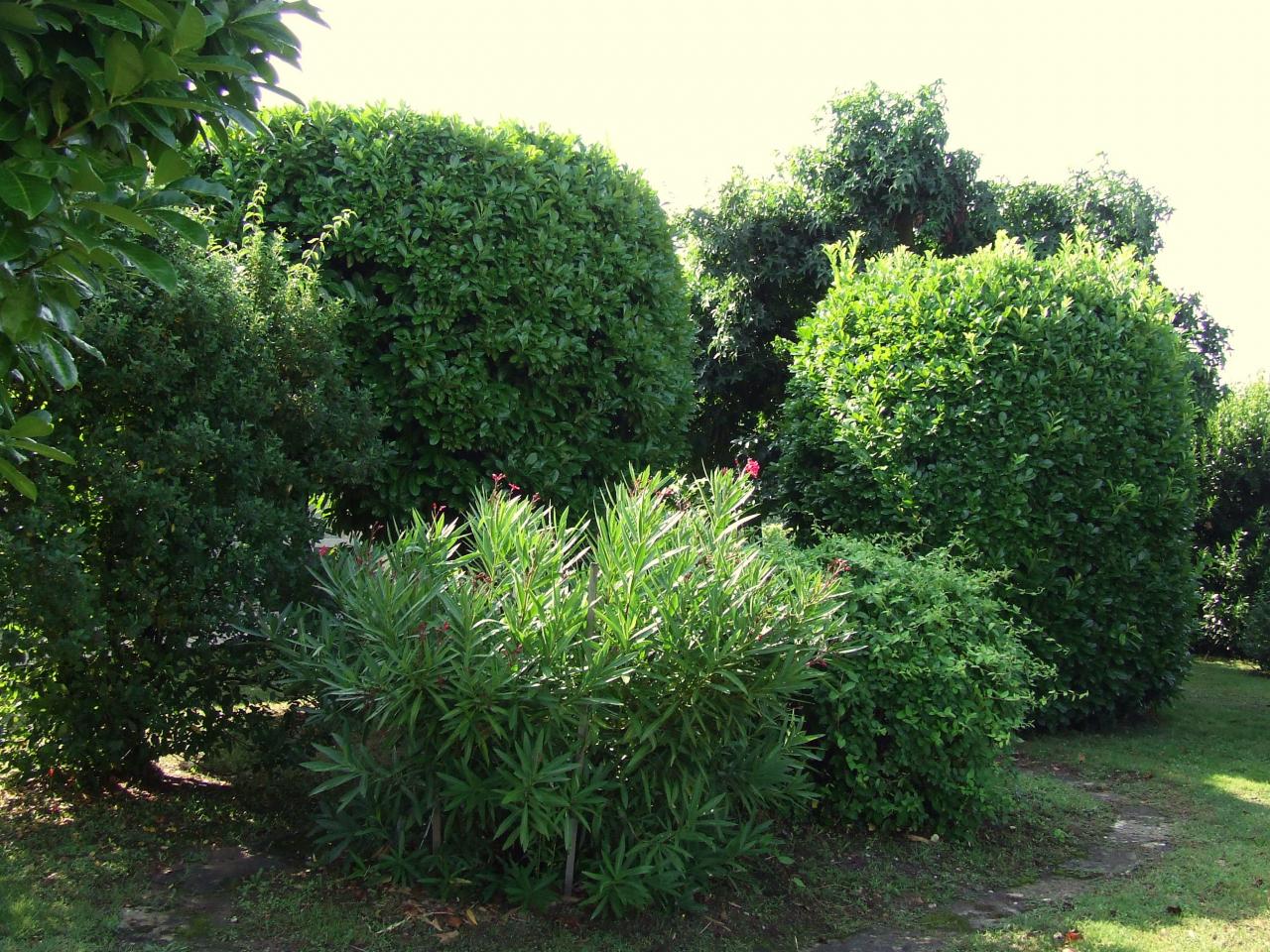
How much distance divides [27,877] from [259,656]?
4.34ft

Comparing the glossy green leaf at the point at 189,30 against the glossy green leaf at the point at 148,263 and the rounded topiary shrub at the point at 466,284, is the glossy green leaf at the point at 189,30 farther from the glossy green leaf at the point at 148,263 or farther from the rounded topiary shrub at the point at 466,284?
the rounded topiary shrub at the point at 466,284

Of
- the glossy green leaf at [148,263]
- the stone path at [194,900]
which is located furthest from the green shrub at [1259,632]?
the glossy green leaf at [148,263]

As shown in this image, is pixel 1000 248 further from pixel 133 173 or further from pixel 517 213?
pixel 133 173

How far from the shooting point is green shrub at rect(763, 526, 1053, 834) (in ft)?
17.9

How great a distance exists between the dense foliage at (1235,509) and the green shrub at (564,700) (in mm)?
10836

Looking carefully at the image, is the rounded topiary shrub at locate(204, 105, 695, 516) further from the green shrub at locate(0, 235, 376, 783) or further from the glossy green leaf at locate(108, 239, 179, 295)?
the glossy green leaf at locate(108, 239, 179, 295)

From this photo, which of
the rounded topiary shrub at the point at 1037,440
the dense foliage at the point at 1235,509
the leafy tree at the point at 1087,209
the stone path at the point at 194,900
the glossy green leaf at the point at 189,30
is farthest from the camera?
the dense foliage at the point at 1235,509

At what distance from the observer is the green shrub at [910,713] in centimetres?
545

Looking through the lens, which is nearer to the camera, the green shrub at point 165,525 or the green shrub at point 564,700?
the green shrub at point 564,700

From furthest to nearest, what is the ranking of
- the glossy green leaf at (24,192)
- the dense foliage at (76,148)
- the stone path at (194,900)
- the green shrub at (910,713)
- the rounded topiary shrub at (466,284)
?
the rounded topiary shrub at (466,284) < the green shrub at (910,713) < the stone path at (194,900) < the dense foliage at (76,148) < the glossy green leaf at (24,192)

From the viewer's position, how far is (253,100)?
315cm

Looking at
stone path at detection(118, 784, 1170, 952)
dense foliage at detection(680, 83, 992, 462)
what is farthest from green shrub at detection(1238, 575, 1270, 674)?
stone path at detection(118, 784, 1170, 952)

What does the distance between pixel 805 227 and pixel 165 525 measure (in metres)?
8.12

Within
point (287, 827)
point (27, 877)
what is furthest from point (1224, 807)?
point (27, 877)
